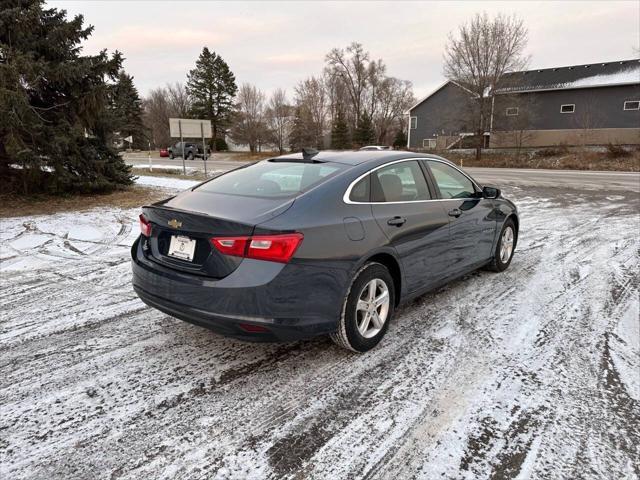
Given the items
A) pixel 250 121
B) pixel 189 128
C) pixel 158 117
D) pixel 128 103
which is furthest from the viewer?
pixel 158 117

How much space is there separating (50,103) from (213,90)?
49.9 metres

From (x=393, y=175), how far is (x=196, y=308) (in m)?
2.00

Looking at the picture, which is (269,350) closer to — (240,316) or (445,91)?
(240,316)

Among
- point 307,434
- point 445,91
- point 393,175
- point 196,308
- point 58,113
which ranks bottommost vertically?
point 307,434

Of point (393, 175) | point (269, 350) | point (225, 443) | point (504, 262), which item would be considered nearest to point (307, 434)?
point (225, 443)

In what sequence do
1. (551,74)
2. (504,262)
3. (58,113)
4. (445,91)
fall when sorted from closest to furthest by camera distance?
(504,262) < (58,113) < (551,74) < (445,91)

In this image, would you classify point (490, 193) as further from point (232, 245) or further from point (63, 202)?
point (63, 202)

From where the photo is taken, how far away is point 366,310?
10.9 feet

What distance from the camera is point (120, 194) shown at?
11812mm

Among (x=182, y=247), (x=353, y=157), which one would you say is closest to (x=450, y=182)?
(x=353, y=157)

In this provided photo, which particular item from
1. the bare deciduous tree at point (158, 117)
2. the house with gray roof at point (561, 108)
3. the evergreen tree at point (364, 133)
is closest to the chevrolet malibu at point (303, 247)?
the house with gray roof at point (561, 108)

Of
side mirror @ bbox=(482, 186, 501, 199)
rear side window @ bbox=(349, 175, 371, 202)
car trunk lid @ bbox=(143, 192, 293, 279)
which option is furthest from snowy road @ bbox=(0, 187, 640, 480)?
rear side window @ bbox=(349, 175, 371, 202)

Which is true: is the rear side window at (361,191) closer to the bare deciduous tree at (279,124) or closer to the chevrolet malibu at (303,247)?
the chevrolet malibu at (303,247)

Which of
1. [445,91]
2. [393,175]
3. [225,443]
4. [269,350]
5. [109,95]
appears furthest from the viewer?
[445,91]
